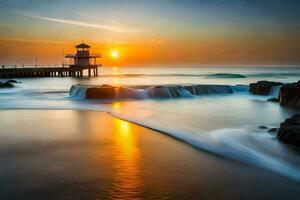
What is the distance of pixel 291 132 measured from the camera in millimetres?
7312

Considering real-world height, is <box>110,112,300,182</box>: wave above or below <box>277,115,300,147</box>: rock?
below

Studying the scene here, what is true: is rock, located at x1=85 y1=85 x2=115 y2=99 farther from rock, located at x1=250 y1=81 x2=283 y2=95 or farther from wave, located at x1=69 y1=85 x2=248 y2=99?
rock, located at x1=250 y1=81 x2=283 y2=95

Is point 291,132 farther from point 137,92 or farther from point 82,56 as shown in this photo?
point 82,56

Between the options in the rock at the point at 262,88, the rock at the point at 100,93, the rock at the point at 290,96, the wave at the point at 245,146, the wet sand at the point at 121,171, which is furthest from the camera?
the rock at the point at 262,88

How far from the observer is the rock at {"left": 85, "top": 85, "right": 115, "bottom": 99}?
20.8 metres

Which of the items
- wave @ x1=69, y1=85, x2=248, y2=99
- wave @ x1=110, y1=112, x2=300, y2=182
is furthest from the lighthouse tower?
wave @ x1=110, y1=112, x2=300, y2=182

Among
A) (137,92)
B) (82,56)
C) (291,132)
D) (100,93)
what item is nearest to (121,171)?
(291,132)

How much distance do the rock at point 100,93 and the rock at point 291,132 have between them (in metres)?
14.2

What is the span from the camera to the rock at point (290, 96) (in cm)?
1596

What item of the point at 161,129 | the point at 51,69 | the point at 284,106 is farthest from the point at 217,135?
the point at 51,69

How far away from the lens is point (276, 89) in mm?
23266

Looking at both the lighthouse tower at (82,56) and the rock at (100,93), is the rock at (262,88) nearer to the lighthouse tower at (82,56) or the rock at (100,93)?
the rock at (100,93)

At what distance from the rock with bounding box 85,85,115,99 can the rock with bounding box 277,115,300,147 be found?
1417 cm

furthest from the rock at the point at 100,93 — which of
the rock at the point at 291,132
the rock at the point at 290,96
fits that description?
the rock at the point at 291,132
